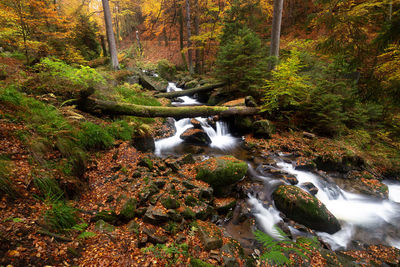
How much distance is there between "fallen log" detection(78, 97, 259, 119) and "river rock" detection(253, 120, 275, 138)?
0.78 m

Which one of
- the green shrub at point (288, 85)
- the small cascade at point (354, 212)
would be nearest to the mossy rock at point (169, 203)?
the small cascade at point (354, 212)

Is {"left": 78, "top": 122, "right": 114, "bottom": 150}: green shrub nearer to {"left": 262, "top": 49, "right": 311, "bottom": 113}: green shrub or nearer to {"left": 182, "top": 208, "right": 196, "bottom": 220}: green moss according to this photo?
{"left": 182, "top": 208, "right": 196, "bottom": 220}: green moss

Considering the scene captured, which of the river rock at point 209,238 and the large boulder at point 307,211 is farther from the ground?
the river rock at point 209,238

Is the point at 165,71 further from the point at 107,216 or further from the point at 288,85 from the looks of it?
the point at 107,216

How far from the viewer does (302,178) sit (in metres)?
6.59

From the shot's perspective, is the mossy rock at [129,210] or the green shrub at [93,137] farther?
the green shrub at [93,137]

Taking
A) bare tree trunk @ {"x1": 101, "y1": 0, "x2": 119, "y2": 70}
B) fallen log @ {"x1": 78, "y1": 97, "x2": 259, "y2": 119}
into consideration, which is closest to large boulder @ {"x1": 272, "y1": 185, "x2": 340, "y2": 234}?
fallen log @ {"x1": 78, "y1": 97, "x2": 259, "y2": 119}

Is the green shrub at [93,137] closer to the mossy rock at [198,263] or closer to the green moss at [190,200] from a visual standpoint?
the green moss at [190,200]

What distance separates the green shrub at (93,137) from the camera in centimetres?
496

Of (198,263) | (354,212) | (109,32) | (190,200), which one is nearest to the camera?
(198,263)

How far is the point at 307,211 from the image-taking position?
485 centimetres

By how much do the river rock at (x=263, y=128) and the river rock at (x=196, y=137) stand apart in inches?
105

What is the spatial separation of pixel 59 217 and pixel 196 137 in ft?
22.4

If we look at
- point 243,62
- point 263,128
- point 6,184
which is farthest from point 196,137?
point 6,184
